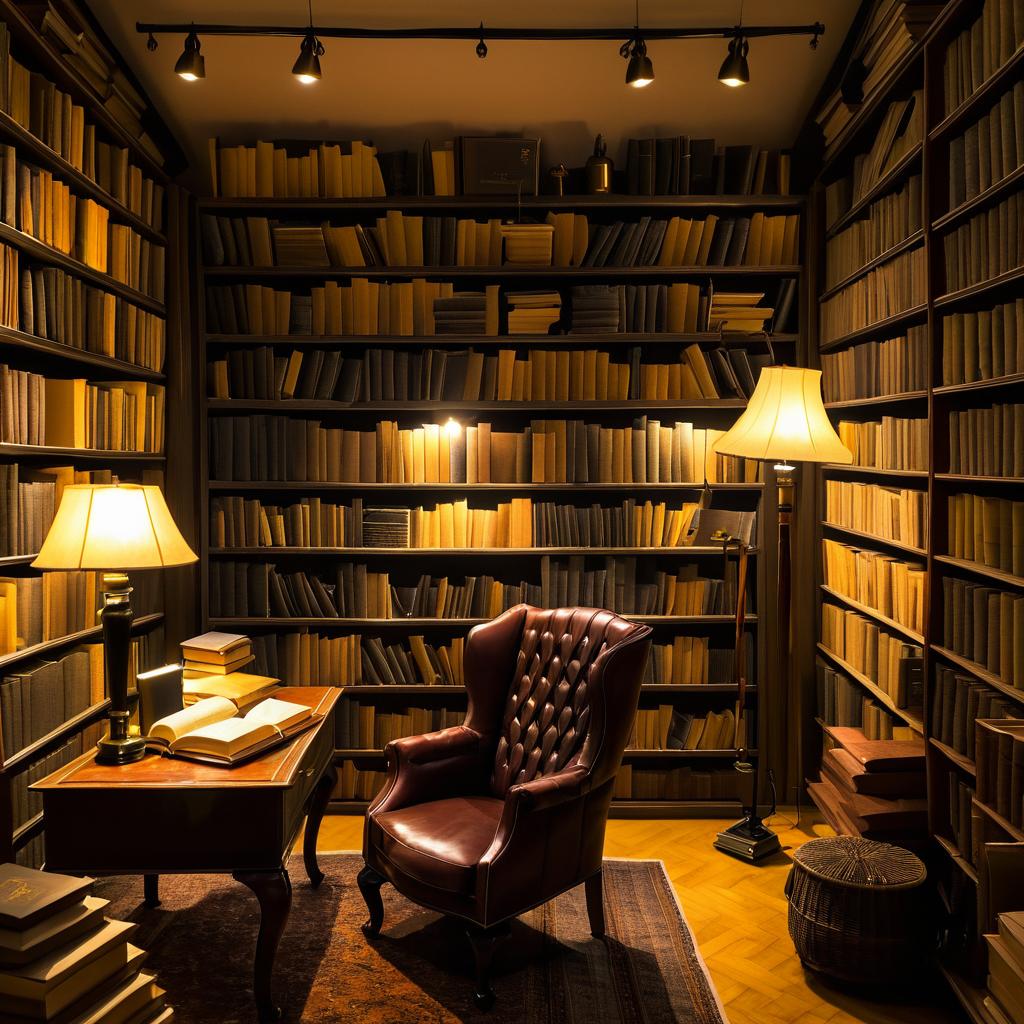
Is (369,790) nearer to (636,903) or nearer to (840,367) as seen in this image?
(636,903)

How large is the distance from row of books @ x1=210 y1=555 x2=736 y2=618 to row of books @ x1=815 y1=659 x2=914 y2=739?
1.82 ft

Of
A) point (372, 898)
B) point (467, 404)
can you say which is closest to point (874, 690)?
point (372, 898)

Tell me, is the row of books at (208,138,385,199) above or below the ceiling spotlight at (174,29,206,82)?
below

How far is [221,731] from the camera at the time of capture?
2.74 m

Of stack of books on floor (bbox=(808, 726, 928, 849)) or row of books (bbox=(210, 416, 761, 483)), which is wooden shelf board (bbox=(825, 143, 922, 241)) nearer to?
row of books (bbox=(210, 416, 761, 483))

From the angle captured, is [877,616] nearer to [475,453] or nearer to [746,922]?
[746,922]

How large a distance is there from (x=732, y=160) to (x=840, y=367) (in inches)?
44.6

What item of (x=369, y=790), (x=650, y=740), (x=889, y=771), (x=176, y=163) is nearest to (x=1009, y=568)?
(x=889, y=771)

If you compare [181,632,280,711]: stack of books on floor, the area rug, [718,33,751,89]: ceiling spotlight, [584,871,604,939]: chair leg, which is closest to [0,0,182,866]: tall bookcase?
[181,632,280,711]: stack of books on floor

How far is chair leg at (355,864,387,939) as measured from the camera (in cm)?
305

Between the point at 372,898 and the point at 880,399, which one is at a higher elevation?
the point at 880,399

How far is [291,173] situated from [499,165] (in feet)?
3.17

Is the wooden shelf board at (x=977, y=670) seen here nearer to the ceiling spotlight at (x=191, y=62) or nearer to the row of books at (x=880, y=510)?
the row of books at (x=880, y=510)

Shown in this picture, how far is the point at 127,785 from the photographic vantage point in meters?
2.50
